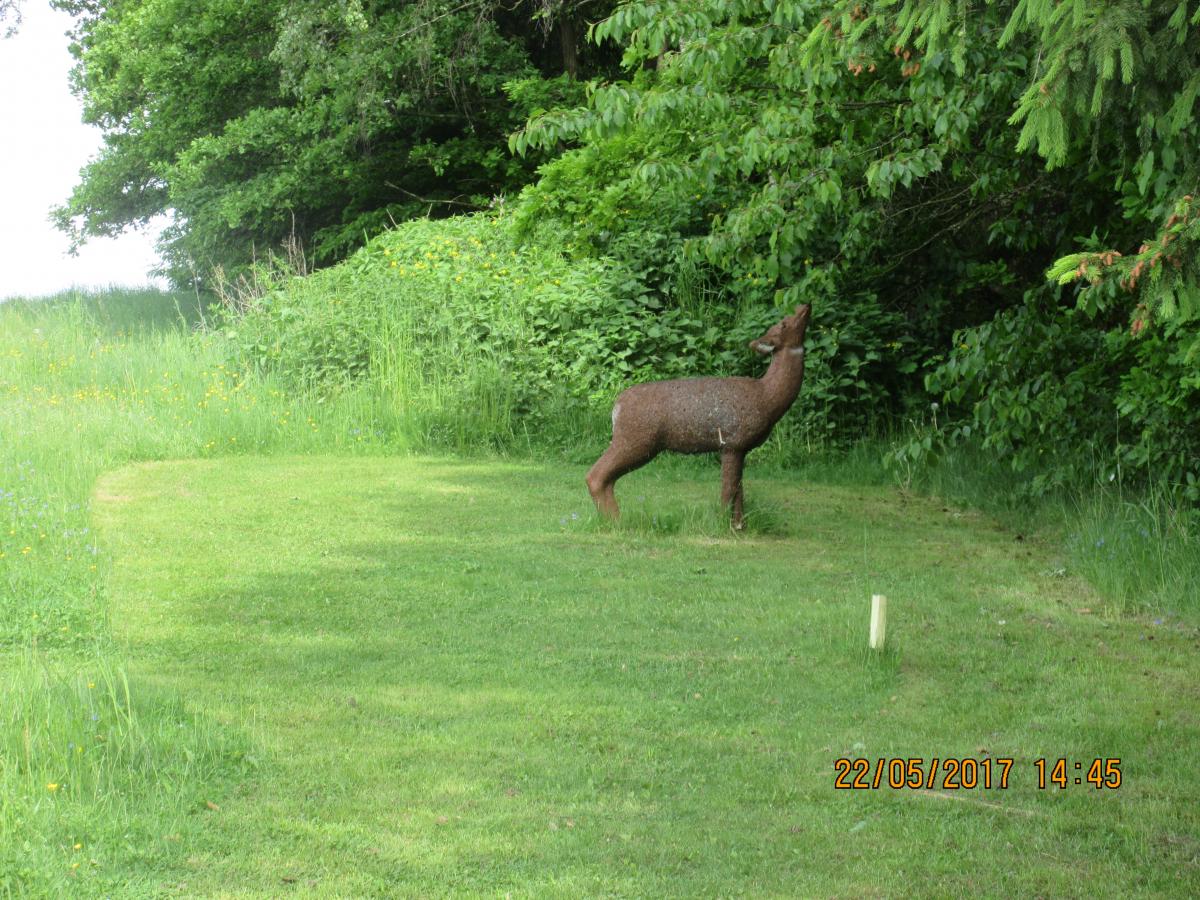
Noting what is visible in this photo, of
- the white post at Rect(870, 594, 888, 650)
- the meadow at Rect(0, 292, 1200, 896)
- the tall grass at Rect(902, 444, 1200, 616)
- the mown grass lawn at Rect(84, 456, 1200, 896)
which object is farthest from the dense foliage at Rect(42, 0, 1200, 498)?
the white post at Rect(870, 594, 888, 650)

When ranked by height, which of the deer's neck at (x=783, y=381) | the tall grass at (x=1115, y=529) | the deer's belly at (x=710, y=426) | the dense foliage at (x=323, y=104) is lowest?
the tall grass at (x=1115, y=529)

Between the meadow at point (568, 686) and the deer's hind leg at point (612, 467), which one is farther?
the deer's hind leg at point (612, 467)

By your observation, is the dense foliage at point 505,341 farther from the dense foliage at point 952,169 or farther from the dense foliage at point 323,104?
the dense foliage at point 323,104

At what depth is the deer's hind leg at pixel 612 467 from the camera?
413 inches

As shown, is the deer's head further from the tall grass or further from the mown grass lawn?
the tall grass

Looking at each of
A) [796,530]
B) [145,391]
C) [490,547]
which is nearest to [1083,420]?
[796,530]

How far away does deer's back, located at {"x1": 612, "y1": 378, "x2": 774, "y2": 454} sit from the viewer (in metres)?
10.3

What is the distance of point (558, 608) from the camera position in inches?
324

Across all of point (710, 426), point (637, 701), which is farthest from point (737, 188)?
point (637, 701)

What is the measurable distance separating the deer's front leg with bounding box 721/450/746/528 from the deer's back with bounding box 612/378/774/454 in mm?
74

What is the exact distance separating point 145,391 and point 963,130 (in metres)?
10.5

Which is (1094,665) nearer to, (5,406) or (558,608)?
(558,608)

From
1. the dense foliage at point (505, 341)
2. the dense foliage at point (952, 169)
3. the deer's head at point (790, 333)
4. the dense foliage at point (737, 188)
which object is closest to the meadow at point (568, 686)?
the dense foliage at point (952, 169)

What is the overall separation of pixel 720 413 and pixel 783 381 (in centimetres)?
52
